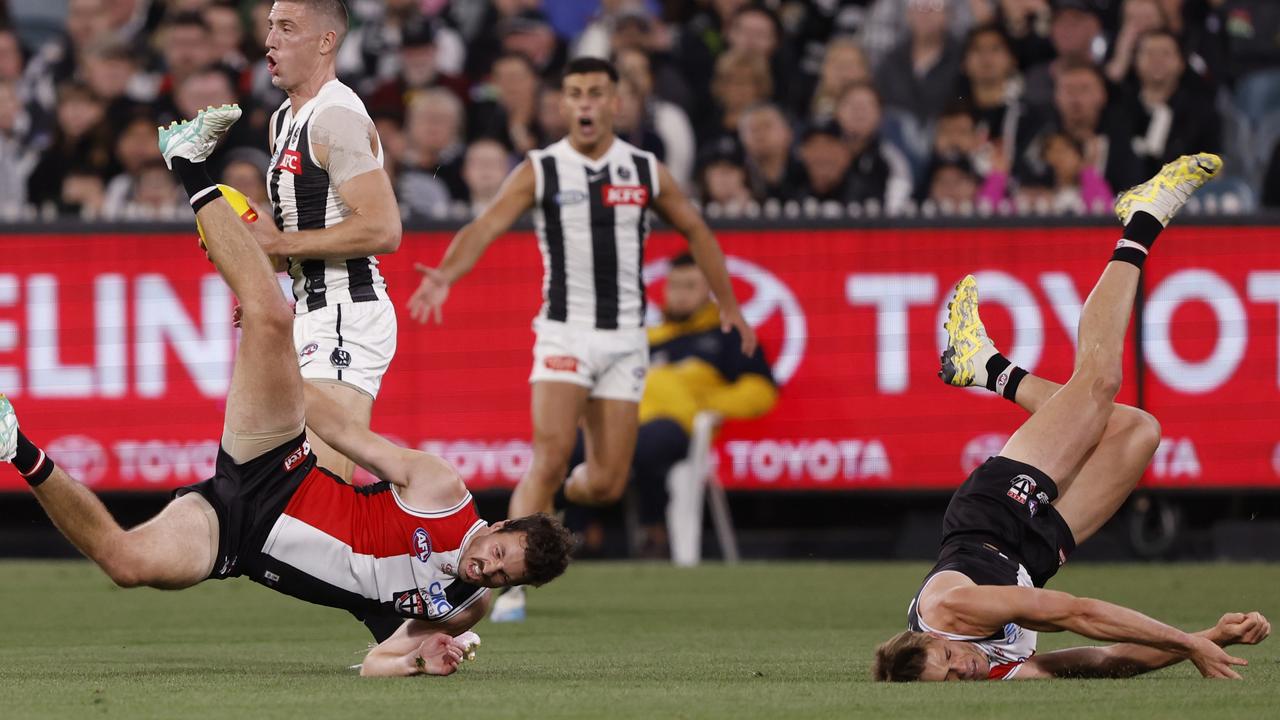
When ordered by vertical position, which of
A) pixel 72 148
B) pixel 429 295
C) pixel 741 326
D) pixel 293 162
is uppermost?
pixel 72 148

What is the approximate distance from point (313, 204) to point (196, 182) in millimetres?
969

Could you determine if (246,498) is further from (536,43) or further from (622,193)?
(536,43)

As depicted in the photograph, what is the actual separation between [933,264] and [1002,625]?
22.6 feet

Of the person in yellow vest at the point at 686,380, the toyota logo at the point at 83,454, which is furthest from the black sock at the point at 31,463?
the person in yellow vest at the point at 686,380

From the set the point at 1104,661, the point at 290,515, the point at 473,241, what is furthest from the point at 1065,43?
the point at 290,515

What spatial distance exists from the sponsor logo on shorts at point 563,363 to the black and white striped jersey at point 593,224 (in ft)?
0.84

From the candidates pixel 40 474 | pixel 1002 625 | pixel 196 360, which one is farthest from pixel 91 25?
pixel 1002 625

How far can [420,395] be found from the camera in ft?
45.5

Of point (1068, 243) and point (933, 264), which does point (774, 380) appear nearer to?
point (933, 264)

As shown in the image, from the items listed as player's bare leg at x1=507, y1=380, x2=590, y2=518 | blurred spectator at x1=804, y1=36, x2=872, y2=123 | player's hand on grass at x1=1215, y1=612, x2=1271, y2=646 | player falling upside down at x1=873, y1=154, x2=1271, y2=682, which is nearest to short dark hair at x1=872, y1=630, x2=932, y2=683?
player falling upside down at x1=873, y1=154, x2=1271, y2=682

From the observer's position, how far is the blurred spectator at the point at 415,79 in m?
16.5

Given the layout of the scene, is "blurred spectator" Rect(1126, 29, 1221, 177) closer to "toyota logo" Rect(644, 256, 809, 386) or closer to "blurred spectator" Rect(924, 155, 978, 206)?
"blurred spectator" Rect(924, 155, 978, 206)

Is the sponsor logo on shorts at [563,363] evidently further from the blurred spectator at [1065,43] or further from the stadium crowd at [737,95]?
the blurred spectator at [1065,43]

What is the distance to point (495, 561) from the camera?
7.06 m
